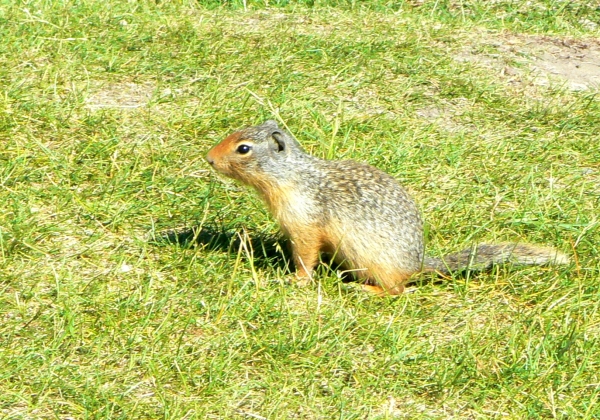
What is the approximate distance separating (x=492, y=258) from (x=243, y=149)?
48.5 inches

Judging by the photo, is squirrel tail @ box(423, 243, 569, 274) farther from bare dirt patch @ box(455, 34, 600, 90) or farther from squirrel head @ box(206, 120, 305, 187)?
bare dirt patch @ box(455, 34, 600, 90)

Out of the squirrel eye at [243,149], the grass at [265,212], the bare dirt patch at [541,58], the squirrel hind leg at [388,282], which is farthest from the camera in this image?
the bare dirt patch at [541,58]

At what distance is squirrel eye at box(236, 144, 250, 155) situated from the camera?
4.63 meters

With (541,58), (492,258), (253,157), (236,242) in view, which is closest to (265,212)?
(236,242)

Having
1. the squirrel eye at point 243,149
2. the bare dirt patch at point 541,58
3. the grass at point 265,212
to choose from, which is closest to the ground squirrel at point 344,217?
the squirrel eye at point 243,149

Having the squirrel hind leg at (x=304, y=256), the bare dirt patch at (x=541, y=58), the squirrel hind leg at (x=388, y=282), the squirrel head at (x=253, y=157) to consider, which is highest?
the squirrel head at (x=253, y=157)

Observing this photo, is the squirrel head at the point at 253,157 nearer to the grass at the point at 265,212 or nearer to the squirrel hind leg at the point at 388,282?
the grass at the point at 265,212

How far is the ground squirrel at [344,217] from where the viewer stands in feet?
14.8

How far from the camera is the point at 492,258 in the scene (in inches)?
180

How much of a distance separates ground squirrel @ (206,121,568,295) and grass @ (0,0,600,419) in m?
0.12

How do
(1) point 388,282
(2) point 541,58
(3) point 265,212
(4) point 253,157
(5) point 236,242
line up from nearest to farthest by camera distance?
(1) point 388,282, (4) point 253,157, (5) point 236,242, (3) point 265,212, (2) point 541,58

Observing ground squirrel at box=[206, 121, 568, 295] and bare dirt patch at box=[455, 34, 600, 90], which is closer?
ground squirrel at box=[206, 121, 568, 295]

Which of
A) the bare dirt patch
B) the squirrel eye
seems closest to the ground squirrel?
the squirrel eye

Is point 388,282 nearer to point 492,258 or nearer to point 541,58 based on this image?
point 492,258
